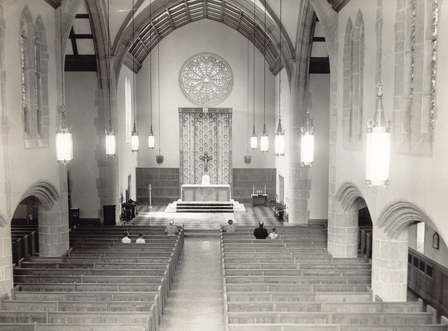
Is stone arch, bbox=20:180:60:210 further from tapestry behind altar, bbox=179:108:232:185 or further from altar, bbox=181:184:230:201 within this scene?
tapestry behind altar, bbox=179:108:232:185

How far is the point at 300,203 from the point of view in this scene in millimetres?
18422

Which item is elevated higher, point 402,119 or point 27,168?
point 402,119

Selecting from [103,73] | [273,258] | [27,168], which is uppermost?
[103,73]

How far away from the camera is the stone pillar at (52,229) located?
1284cm

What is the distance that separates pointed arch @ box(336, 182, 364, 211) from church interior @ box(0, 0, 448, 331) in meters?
0.04

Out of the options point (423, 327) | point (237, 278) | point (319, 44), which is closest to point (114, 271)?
point (237, 278)

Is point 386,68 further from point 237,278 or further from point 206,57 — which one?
point 206,57

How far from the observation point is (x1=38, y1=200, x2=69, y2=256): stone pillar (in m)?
12.8

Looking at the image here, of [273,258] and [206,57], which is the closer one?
[273,258]

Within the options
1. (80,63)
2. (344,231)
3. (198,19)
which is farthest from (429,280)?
(198,19)

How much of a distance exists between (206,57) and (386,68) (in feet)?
57.0

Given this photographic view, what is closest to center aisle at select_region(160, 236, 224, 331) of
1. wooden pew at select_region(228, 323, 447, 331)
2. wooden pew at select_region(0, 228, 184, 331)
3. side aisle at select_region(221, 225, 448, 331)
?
wooden pew at select_region(0, 228, 184, 331)

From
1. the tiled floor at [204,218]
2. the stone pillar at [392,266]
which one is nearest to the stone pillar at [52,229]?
the tiled floor at [204,218]

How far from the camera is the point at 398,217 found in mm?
8914
